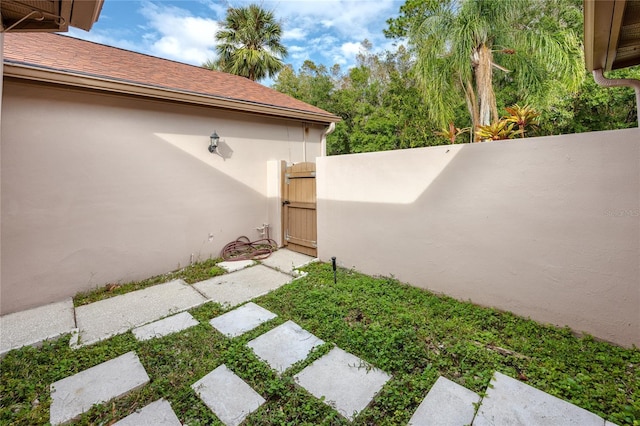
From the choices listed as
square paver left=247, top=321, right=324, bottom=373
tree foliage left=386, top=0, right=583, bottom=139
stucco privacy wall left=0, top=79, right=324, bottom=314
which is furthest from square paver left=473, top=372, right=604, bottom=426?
tree foliage left=386, top=0, right=583, bottom=139

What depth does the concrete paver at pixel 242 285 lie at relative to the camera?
3672 millimetres

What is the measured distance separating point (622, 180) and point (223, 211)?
5.41 metres

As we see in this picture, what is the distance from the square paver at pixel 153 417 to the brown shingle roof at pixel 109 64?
4119 mm

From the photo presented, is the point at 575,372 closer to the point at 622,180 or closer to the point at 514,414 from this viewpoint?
the point at 514,414

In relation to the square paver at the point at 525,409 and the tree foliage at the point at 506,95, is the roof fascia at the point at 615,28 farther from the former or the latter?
the square paver at the point at 525,409

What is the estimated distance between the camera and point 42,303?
361 cm

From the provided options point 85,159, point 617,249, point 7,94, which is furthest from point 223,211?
point 617,249

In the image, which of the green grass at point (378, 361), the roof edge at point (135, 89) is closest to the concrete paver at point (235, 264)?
the green grass at point (378, 361)

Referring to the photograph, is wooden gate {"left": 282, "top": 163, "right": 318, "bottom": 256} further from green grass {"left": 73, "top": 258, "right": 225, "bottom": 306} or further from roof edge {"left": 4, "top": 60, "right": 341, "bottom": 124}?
green grass {"left": 73, "top": 258, "right": 225, "bottom": 306}

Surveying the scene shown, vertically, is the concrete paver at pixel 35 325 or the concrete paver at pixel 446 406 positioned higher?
the concrete paver at pixel 446 406

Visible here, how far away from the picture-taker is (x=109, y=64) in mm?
4680

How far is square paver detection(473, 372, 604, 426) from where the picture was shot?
170 centimetres

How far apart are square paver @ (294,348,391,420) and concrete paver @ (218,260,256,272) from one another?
2.76 meters

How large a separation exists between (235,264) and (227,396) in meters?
3.10
